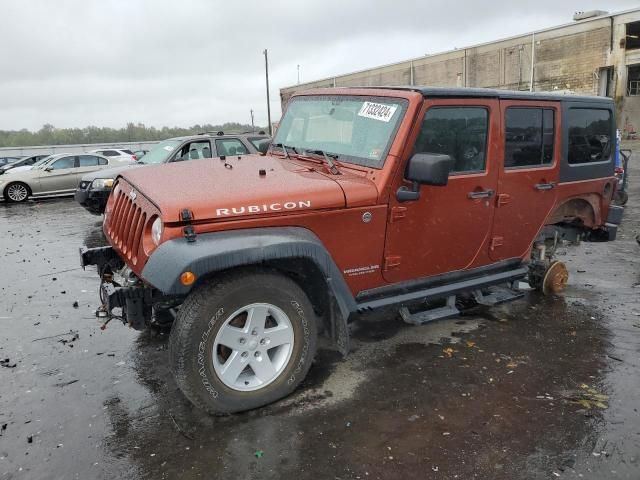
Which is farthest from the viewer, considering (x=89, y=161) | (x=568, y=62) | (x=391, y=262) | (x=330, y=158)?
(x=568, y=62)

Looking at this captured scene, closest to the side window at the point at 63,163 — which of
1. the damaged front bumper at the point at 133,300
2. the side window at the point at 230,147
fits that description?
the side window at the point at 230,147

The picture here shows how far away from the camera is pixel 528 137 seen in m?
4.45

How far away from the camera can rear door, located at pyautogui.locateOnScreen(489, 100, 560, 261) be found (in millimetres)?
4312

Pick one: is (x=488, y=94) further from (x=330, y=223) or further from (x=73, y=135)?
(x=73, y=135)

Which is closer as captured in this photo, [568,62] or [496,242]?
[496,242]

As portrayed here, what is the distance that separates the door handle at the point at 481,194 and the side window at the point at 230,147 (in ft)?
21.3

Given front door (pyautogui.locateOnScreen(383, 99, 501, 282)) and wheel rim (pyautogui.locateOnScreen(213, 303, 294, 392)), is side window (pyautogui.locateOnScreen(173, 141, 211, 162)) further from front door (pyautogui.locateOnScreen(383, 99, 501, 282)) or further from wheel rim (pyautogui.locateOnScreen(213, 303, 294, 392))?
wheel rim (pyautogui.locateOnScreen(213, 303, 294, 392))

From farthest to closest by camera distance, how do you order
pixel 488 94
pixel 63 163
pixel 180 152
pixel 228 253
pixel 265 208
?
pixel 63 163
pixel 180 152
pixel 488 94
pixel 265 208
pixel 228 253

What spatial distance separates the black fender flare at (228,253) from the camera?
2838mm

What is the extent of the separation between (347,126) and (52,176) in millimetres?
14233

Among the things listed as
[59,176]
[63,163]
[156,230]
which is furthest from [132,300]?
[63,163]

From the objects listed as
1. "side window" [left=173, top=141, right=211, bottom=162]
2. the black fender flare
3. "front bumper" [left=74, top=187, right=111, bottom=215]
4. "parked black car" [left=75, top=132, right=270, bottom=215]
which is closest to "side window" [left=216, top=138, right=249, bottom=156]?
"parked black car" [left=75, top=132, right=270, bottom=215]

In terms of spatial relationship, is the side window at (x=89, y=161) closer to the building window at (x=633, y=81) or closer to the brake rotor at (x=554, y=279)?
the brake rotor at (x=554, y=279)

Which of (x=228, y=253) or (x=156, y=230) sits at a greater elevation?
(x=156, y=230)
